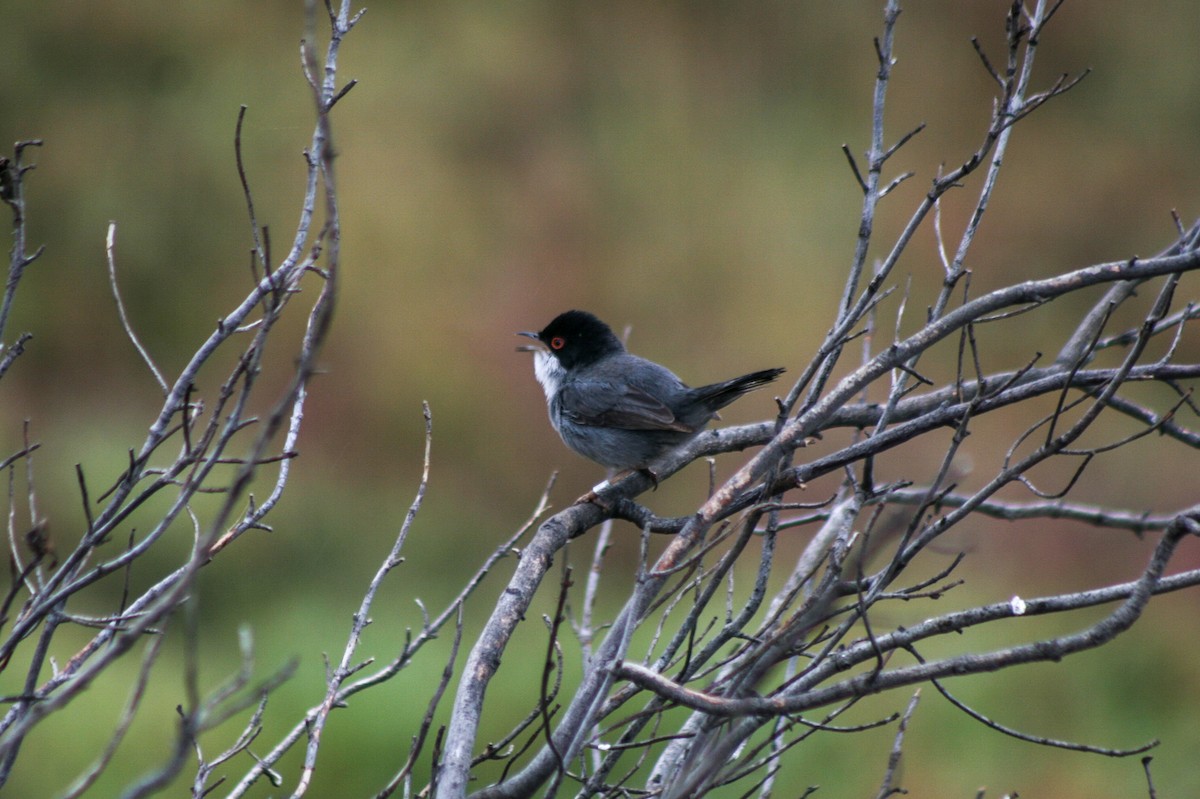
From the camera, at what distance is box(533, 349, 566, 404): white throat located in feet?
19.4

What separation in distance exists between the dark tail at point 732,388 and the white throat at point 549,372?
108cm

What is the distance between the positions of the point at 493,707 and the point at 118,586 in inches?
158

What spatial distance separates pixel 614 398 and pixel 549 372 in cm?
76

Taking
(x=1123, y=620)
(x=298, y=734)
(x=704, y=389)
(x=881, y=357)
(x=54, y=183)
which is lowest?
(x=298, y=734)

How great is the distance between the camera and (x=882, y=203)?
40.7 ft

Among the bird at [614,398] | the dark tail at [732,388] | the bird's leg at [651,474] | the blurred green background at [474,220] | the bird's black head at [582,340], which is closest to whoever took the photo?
the dark tail at [732,388]

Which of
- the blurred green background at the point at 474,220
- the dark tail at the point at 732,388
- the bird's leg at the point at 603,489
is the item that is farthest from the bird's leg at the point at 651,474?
the blurred green background at the point at 474,220

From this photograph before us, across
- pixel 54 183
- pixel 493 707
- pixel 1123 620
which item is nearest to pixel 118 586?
pixel 493 707

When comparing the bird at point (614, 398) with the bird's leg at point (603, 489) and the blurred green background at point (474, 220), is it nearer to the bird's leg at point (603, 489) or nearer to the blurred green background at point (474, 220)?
the bird's leg at point (603, 489)

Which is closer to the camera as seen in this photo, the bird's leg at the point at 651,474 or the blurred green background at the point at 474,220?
the bird's leg at the point at 651,474

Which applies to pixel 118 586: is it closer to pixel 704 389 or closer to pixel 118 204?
pixel 118 204

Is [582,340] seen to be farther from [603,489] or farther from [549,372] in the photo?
[603,489]

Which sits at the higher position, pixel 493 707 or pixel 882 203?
pixel 882 203

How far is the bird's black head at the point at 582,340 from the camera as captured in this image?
5879 millimetres
